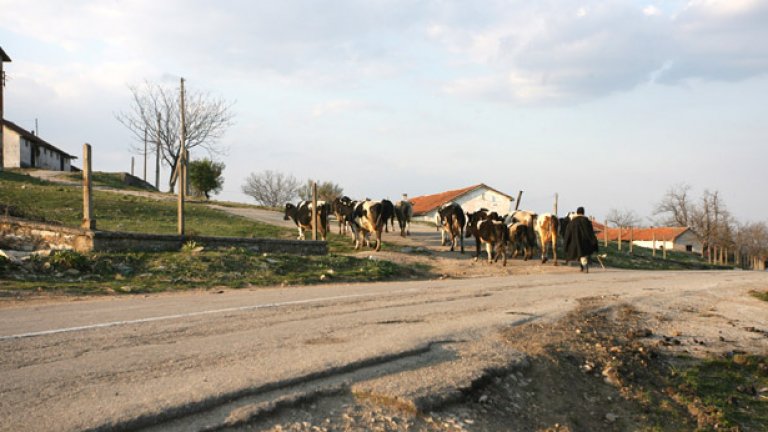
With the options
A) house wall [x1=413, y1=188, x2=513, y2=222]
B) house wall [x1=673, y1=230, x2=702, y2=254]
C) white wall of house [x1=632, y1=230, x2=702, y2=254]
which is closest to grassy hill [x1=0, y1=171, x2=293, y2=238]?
house wall [x1=413, y1=188, x2=513, y2=222]

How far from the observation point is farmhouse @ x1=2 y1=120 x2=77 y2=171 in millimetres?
53375

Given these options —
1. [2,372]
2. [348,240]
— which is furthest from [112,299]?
[348,240]

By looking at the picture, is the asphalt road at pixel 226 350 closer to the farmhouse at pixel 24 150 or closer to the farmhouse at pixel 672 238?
the farmhouse at pixel 24 150

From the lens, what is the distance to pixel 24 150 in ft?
180

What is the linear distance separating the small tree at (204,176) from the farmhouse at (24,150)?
1654cm

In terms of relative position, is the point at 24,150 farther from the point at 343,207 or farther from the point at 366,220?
the point at 366,220

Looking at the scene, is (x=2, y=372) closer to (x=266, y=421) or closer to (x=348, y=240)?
(x=266, y=421)

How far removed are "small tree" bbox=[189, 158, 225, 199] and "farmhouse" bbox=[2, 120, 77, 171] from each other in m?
16.5

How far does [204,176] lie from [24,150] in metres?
19.4

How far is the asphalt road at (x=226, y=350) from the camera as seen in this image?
3.97 meters

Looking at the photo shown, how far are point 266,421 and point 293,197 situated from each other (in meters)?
74.9

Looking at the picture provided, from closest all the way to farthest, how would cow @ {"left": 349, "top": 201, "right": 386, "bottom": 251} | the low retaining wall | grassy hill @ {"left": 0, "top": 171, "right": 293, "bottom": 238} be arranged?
the low retaining wall, grassy hill @ {"left": 0, "top": 171, "right": 293, "bottom": 238}, cow @ {"left": 349, "top": 201, "right": 386, "bottom": 251}

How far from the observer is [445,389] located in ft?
15.6

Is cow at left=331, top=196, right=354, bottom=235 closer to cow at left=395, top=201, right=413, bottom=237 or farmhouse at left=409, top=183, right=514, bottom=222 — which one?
cow at left=395, top=201, right=413, bottom=237
